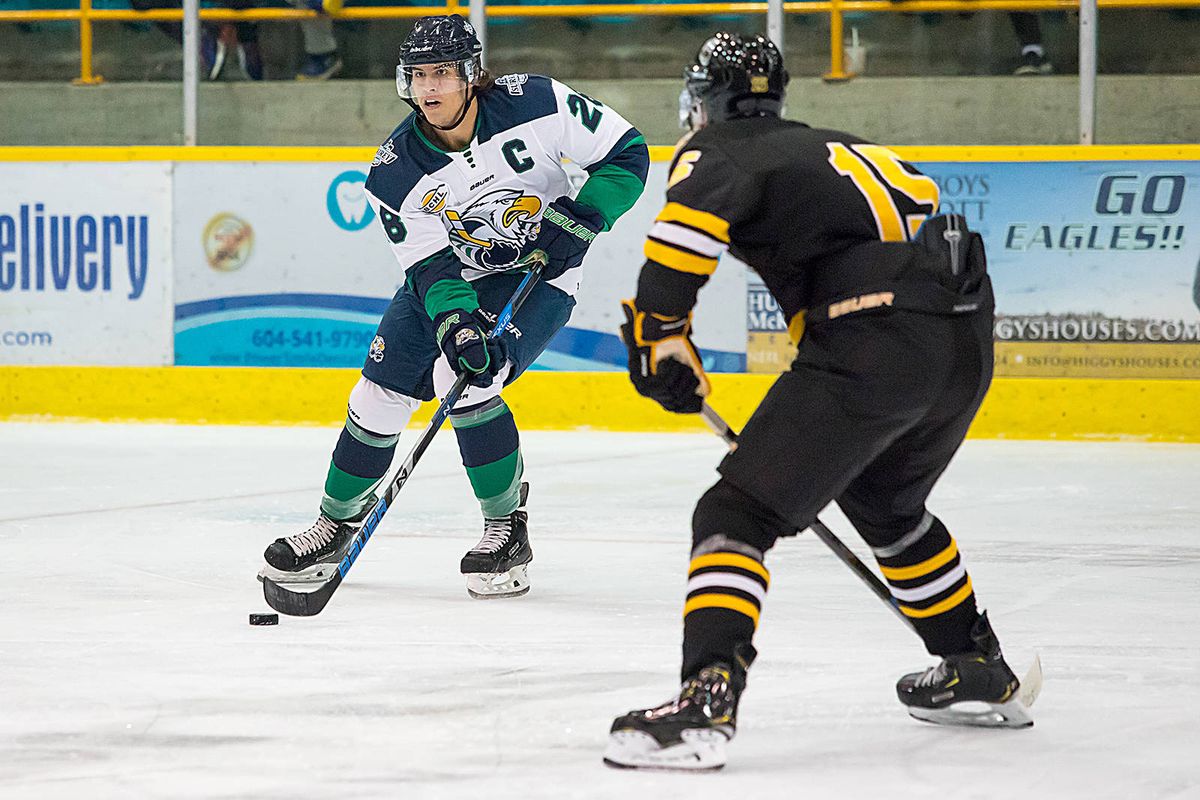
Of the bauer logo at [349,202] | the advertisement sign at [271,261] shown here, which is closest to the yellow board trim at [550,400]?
the advertisement sign at [271,261]

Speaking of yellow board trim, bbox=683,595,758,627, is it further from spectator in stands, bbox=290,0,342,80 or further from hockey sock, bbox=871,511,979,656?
spectator in stands, bbox=290,0,342,80

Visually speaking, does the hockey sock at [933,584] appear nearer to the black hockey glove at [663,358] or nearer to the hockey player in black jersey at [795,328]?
the hockey player in black jersey at [795,328]

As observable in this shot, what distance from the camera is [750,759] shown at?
2209 millimetres

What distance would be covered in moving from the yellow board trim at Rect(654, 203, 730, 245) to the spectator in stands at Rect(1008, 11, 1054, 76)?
528 centimetres

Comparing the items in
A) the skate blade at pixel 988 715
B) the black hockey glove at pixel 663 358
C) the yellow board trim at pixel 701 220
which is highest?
the yellow board trim at pixel 701 220

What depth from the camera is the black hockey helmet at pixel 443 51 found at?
335 cm

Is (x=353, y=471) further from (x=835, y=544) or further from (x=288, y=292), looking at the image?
(x=288, y=292)

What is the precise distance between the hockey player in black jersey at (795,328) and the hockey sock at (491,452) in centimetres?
132

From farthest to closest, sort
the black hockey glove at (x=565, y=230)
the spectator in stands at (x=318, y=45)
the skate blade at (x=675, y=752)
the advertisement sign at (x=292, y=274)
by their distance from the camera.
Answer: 1. the spectator in stands at (x=318, y=45)
2. the advertisement sign at (x=292, y=274)
3. the black hockey glove at (x=565, y=230)
4. the skate blade at (x=675, y=752)

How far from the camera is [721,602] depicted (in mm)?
2174

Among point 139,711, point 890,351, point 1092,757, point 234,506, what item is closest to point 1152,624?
point 1092,757

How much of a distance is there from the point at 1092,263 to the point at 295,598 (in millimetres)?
4055

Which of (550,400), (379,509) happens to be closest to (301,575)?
(379,509)

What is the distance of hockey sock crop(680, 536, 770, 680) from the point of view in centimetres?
217
